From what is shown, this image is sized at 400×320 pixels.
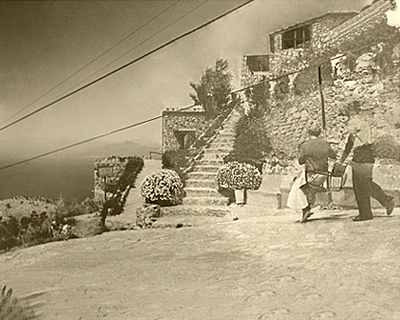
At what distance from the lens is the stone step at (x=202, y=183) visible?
256 cm

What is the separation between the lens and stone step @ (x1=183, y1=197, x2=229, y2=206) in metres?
2.55

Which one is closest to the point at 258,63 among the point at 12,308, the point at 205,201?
the point at 205,201

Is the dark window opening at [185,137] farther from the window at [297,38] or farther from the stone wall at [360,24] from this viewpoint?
the stone wall at [360,24]

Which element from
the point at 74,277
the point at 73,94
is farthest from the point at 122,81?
the point at 74,277

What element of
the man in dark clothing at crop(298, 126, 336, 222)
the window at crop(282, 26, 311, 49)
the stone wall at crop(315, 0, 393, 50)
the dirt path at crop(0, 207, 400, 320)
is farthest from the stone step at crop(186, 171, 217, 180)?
the stone wall at crop(315, 0, 393, 50)

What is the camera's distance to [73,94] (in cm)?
280

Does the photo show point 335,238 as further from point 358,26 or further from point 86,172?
point 86,172

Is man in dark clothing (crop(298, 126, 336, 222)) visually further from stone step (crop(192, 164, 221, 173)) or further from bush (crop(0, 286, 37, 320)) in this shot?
bush (crop(0, 286, 37, 320))

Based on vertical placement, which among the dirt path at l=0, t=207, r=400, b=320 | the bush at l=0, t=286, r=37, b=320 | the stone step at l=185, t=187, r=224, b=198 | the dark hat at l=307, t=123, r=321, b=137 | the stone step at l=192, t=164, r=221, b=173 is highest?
the dark hat at l=307, t=123, r=321, b=137

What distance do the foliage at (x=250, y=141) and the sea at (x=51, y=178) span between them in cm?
74

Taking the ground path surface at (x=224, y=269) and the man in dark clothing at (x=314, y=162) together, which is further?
the man in dark clothing at (x=314, y=162)

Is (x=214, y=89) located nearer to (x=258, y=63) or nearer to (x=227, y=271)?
(x=258, y=63)

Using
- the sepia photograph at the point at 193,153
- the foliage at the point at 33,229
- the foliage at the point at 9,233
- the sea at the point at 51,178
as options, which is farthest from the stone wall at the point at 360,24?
the foliage at the point at 9,233

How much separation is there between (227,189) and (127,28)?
1045 millimetres
